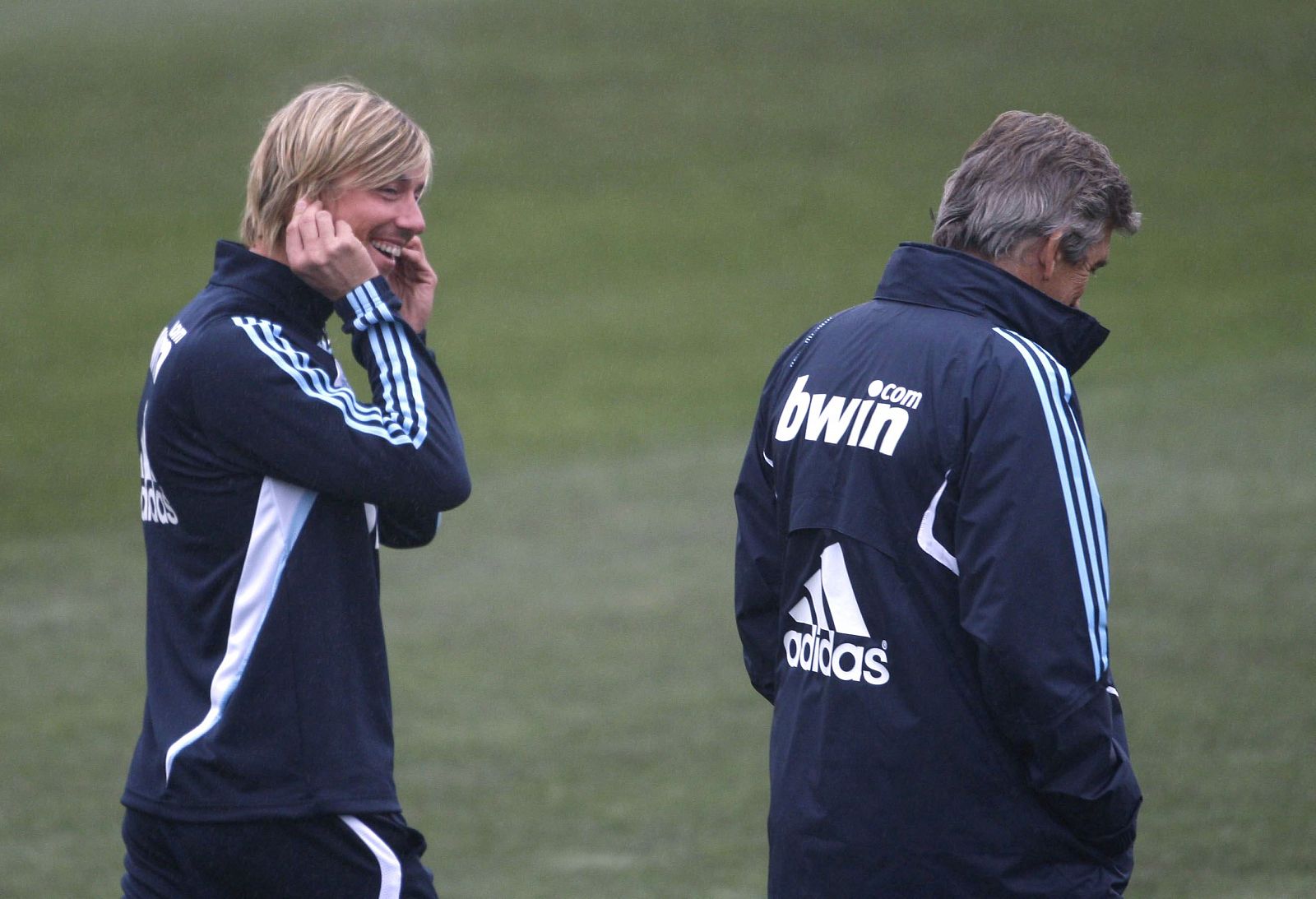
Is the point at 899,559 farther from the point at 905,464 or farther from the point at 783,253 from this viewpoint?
the point at 783,253

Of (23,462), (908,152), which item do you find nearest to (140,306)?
(23,462)

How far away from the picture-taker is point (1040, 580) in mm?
2373

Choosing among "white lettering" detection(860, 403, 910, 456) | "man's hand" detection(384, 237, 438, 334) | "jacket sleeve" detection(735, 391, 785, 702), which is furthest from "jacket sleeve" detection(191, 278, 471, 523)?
"white lettering" detection(860, 403, 910, 456)

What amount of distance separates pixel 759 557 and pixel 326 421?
78 centimetres

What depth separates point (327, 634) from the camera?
104 inches

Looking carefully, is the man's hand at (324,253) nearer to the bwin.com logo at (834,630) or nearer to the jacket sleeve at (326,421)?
the jacket sleeve at (326,421)

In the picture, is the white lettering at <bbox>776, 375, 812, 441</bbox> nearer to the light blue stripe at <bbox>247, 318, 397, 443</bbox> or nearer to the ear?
the ear

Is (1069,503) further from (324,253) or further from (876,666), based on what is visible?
(324,253)

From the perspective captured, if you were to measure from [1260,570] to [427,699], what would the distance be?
4419 mm

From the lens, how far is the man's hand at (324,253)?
275cm

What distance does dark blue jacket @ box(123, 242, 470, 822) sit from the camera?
2609mm

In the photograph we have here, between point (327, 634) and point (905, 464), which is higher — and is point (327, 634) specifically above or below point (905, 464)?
below

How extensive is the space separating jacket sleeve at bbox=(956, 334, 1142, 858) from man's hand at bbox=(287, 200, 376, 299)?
1.08 meters

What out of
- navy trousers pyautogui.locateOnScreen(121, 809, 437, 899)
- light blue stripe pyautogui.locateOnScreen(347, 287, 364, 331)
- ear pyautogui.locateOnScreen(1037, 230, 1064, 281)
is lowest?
navy trousers pyautogui.locateOnScreen(121, 809, 437, 899)
